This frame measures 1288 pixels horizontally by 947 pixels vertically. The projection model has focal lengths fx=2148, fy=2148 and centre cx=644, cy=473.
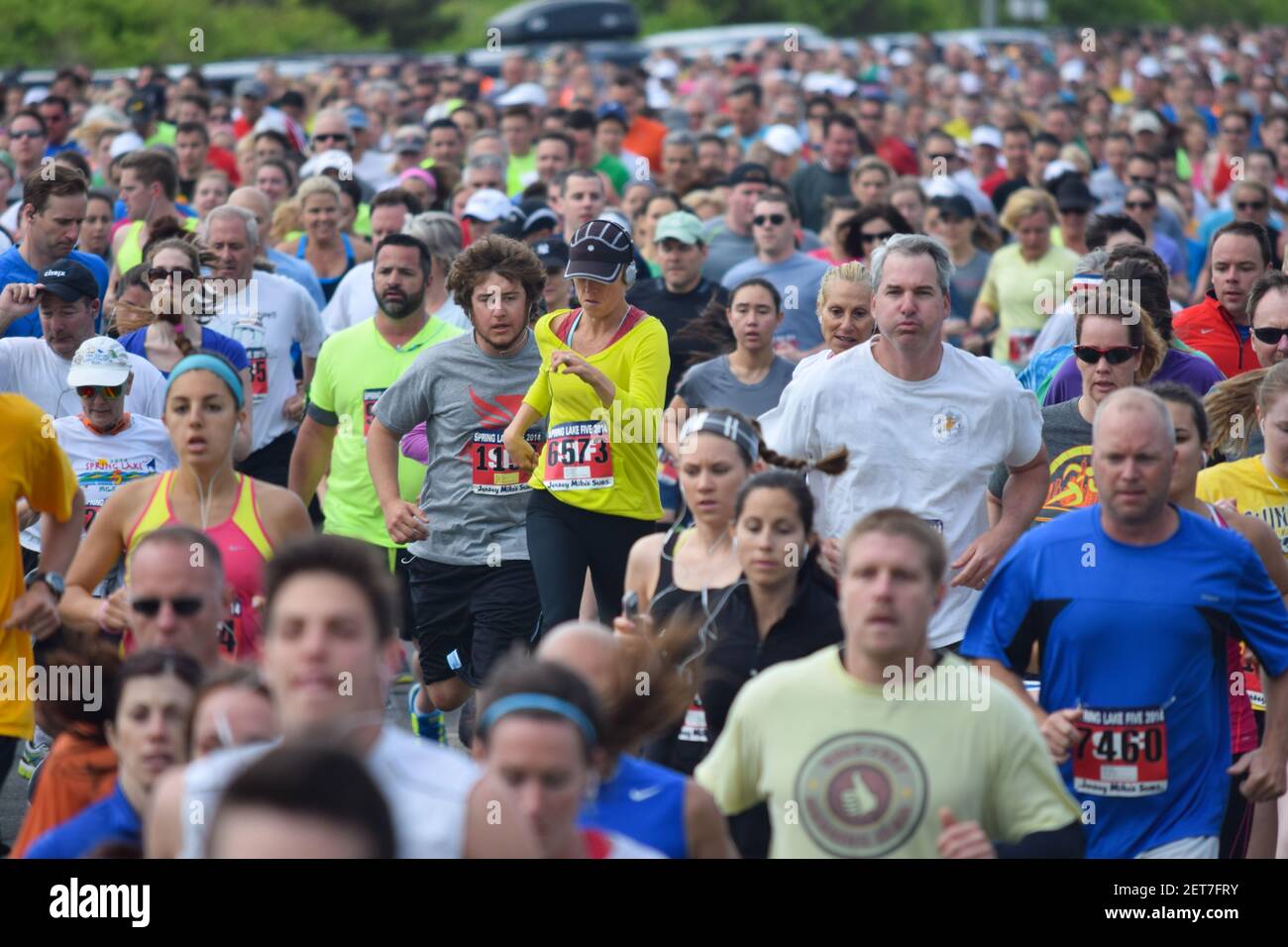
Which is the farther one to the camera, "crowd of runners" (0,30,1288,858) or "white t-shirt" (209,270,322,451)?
"white t-shirt" (209,270,322,451)

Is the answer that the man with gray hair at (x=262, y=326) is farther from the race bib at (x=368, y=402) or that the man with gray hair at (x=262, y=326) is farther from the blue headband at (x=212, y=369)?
the blue headband at (x=212, y=369)

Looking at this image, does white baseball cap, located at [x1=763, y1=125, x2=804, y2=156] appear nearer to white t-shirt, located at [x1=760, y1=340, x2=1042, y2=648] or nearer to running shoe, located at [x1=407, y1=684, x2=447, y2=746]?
running shoe, located at [x1=407, y1=684, x2=447, y2=746]

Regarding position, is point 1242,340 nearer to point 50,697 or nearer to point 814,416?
point 814,416

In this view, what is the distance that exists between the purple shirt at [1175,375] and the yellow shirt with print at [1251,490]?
2.64 ft

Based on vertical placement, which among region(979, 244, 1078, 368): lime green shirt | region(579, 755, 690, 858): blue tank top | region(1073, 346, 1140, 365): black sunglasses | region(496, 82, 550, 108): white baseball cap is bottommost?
region(579, 755, 690, 858): blue tank top

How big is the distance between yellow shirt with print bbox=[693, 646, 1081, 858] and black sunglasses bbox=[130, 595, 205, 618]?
1515 mm

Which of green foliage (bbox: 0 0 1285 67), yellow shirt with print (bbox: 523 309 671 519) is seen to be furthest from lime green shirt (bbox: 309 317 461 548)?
green foliage (bbox: 0 0 1285 67)

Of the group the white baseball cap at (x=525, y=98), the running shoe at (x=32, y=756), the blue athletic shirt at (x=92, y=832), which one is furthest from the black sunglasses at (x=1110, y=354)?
the white baseball cap at (x=525, y=98)

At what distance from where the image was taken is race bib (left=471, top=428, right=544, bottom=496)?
848 cm

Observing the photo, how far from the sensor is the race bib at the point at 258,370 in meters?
10.2

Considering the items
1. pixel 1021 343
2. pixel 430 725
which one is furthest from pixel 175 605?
pixel 1021 343

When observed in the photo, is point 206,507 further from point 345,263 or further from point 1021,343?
point 1021,343

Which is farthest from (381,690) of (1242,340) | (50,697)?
(1242,340)
